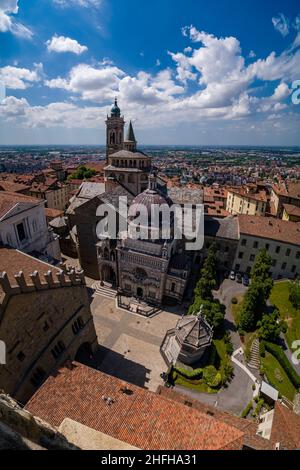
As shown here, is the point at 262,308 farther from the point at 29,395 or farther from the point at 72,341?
the point at 29,395

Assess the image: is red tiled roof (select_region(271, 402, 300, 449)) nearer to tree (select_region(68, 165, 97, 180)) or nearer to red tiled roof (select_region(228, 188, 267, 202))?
red tiled roof (select_region(228, 188, 267, 202))

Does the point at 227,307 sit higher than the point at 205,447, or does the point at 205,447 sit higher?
the point at 205,447

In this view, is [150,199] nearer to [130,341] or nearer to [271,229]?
[130,341]

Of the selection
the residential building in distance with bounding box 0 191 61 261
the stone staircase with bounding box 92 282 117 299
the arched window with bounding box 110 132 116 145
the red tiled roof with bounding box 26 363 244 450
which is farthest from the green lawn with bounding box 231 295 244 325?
the arched window with bounding box 110 132 116 145

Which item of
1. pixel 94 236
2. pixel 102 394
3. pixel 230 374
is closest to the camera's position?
pixel 102 394

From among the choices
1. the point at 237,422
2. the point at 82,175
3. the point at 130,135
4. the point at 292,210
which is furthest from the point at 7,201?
the point at 82,175

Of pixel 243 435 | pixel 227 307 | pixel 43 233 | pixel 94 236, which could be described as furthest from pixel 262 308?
pixel 43 233
